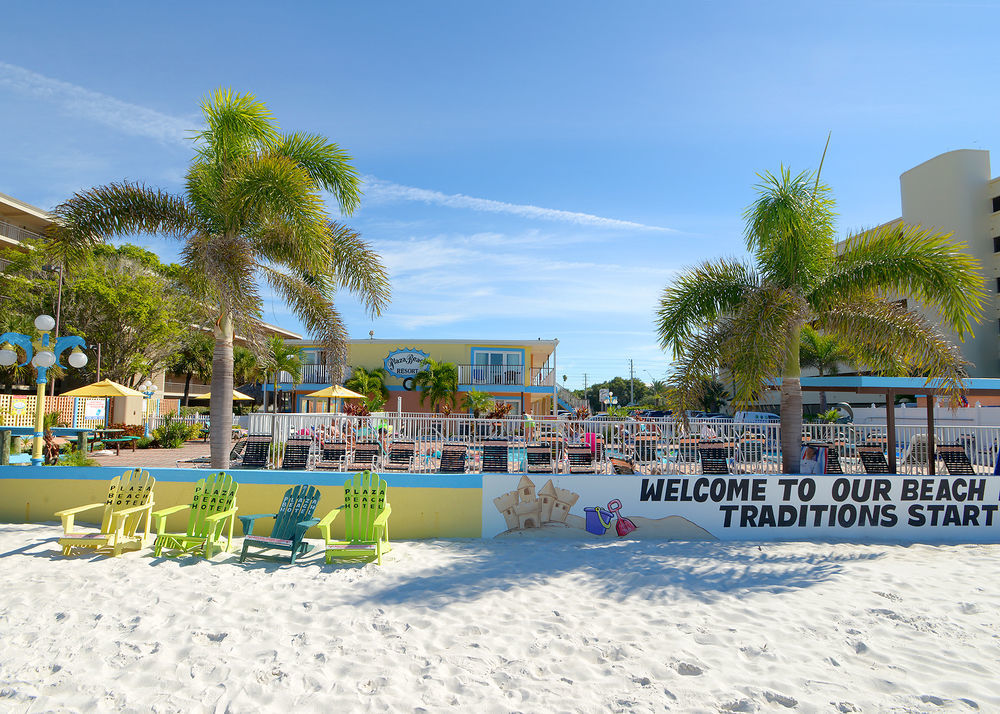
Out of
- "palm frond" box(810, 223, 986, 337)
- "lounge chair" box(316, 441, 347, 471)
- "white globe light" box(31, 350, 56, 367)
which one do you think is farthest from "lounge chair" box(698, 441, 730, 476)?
"white globe light" box(31, 350, 56, 367)

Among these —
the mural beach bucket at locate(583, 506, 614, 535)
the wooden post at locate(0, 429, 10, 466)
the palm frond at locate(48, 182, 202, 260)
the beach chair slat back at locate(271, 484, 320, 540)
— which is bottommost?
the mural beach bucket at locate(583, 506, 614, 535)

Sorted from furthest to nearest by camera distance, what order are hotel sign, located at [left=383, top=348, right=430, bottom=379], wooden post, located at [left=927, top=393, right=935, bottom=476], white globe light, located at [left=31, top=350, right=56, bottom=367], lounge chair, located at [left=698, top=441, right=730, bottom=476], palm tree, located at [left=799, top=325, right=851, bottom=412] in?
1. palm tree, located at [left=799, top=325, right=851, bottom=412]
2. hotel sign, located at [left=383, top=348, right=430, bottom=379]
3. wooden post, located at [left=927, top=393, right=935, bottom=476]
4. lounge chair, located at [left=698, top=441, right=730, bottom=476]
5. white globe light, located at [left=31, top=350, right=56, bottom=367]

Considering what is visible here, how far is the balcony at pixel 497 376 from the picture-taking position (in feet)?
94.1

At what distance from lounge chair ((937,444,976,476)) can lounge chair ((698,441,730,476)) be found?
3904 mm

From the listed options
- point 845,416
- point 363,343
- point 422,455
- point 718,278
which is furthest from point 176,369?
point 845,416

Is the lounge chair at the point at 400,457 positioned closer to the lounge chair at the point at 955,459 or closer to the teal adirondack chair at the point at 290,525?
the teal adirondack chair at the point at 290,525

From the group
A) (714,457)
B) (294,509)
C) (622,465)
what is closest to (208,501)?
(294,509)

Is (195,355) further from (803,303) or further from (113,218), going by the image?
(803,303)

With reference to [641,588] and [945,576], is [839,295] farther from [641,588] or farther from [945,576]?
[641,588]

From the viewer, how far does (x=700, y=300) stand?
414 inches

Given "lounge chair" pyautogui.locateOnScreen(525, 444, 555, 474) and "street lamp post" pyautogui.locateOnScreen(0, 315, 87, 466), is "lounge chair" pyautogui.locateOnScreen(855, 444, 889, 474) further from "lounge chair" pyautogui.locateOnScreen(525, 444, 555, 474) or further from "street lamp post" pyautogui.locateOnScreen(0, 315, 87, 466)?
"street lamp post" pyautogui.locateOnScreen(0, 315, 87, 466)

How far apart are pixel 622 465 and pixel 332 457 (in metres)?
5.36

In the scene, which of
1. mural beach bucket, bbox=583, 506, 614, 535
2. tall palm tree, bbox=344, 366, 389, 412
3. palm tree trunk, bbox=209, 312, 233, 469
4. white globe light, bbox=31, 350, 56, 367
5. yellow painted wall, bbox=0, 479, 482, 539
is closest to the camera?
yellow painted wall, bbox=0, 479, 482, 539

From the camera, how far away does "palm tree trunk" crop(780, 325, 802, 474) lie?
1002 centimetres
